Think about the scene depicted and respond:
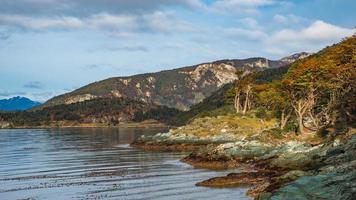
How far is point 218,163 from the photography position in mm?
64188

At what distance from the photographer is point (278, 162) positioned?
169 ft

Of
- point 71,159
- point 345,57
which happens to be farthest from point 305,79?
point 71,159

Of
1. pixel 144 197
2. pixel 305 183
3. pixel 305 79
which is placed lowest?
pixel 144 197

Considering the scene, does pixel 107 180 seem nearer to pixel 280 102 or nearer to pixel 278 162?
pixel 278 162

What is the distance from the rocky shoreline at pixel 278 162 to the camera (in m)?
25.7

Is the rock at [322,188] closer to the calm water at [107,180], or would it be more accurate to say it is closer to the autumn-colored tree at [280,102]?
the calm water at [107,180]

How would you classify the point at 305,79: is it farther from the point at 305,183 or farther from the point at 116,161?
the point at 305,183

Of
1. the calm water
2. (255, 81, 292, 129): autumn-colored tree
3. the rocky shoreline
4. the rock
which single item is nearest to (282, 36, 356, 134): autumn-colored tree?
(255, 81, 292, 129): autumn-colored tree

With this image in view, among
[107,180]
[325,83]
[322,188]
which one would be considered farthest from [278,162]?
[325,83]

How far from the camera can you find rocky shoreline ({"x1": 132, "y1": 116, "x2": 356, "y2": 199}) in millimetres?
25650

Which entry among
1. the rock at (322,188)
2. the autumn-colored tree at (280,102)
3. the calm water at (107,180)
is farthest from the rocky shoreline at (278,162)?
the autumn-colored tree at (280,102)

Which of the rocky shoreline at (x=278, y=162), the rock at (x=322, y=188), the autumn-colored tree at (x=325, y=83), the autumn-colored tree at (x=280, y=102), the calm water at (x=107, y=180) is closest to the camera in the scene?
the rock at (x=322, y=188)

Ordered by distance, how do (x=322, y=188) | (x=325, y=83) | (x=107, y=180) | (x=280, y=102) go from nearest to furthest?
1. (x=322, y=188)
2. (x=107, y=180)
3. (x=325, y=83)
4. (x=280, y=102)

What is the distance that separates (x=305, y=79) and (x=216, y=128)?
3718cm
